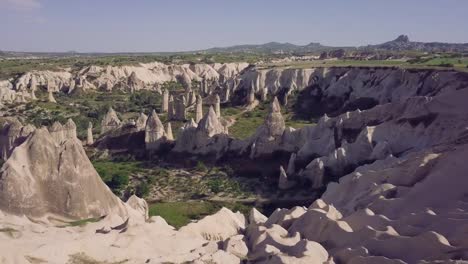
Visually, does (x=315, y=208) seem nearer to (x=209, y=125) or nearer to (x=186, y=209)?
(x=186, y=209)

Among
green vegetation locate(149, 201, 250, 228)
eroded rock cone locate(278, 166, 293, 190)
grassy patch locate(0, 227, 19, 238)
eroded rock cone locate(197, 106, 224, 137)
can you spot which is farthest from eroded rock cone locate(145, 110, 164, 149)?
grassy patch locate(0, 227, 19, 238)

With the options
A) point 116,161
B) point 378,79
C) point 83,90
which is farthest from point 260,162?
point 83,90

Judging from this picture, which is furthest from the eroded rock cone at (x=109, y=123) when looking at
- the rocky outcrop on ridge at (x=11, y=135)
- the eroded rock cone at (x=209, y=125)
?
the rocky outcrop on ridge at (x=11, y=135)

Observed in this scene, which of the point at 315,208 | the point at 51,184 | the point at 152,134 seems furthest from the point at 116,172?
the point at 315,208

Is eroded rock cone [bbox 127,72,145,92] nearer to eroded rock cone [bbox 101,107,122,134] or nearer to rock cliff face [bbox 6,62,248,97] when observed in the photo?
rock cliff face [bbox 6,62,248,97]

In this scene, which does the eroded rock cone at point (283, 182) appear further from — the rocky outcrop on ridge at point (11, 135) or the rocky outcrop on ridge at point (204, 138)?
the rocky outcrop on ridge at point (11, 135)

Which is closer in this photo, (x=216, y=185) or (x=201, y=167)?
(x=216, y=185)

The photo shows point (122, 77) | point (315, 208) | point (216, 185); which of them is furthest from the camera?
point (122, 77)
